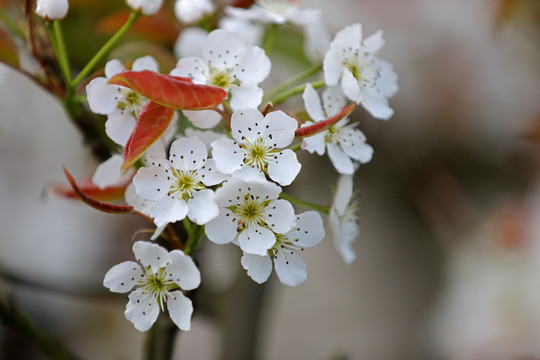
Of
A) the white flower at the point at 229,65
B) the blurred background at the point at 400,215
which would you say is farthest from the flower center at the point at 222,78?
the blurred background at the point at 400,215

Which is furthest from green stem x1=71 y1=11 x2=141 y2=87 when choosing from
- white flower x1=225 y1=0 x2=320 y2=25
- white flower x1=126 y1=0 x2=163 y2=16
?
white flower x1=225 y1=0 x2=320 y2=25

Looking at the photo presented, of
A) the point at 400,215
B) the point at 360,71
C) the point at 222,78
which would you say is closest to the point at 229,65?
the point at 222,78

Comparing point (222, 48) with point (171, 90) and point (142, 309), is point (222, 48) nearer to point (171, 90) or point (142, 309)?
point (171, 90)

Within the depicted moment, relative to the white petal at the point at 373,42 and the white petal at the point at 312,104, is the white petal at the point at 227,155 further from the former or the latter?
the white petal at the point at 373,42

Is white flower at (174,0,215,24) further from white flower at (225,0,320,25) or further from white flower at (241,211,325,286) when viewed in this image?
white flower at (241,211,325,286)

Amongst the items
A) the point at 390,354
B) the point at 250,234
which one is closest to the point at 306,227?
the point at 250,234

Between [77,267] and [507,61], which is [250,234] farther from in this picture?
[507,61]
